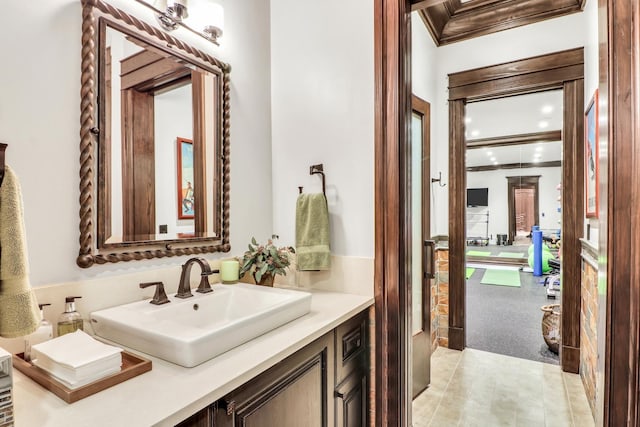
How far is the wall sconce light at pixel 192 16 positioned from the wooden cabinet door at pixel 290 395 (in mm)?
1342

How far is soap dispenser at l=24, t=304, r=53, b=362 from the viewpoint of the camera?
868 millimetres

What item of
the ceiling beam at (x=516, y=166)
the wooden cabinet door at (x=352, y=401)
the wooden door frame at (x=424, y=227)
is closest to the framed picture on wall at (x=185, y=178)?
the wooden cabinet door at (x=352, y=401)

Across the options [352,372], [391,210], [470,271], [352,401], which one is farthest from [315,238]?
[470,271]

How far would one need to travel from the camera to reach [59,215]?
104 cm

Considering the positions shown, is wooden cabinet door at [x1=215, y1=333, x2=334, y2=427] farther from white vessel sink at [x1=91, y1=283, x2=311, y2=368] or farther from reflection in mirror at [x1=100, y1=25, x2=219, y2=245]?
reflection in mirror at [x1=100, y1=25, x2=219, y2=245]

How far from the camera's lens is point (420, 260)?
240 cm

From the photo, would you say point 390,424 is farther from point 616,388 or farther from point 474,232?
point 474,232

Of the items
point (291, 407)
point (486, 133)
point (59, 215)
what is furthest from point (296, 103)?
point (486, 133)

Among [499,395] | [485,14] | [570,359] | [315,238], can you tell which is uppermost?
[485,14]

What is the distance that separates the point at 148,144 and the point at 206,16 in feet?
2.02

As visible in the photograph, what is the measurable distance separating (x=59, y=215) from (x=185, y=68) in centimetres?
79

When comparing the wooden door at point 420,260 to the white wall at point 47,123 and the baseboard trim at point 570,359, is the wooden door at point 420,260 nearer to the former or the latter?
the baseboard trim at point 570,359

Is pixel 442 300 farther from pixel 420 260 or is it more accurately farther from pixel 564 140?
pixel 564 140

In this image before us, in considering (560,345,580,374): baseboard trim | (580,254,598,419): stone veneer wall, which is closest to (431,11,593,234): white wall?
(580,254,598,419): stone veneer wall
